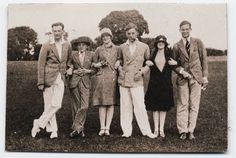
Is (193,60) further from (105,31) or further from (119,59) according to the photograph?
(105,31)

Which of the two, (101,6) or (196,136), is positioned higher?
(101,6)

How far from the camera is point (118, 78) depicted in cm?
452

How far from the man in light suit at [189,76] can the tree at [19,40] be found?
47.1 inches

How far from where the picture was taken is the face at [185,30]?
4508mm

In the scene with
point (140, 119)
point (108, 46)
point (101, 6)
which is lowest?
point (140, 119)

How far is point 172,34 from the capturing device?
4.52 metres

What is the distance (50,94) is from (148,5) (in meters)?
1.10

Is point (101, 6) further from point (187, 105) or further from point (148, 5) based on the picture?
point (187, 105)

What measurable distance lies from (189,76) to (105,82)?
0.69 m

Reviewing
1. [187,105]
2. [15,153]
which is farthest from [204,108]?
[15,153]

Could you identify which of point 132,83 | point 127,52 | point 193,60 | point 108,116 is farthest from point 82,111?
point 193,60

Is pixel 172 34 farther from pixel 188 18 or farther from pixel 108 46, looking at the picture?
pixel 108 46

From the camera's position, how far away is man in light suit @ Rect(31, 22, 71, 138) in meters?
4.55

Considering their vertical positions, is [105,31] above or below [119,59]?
above
